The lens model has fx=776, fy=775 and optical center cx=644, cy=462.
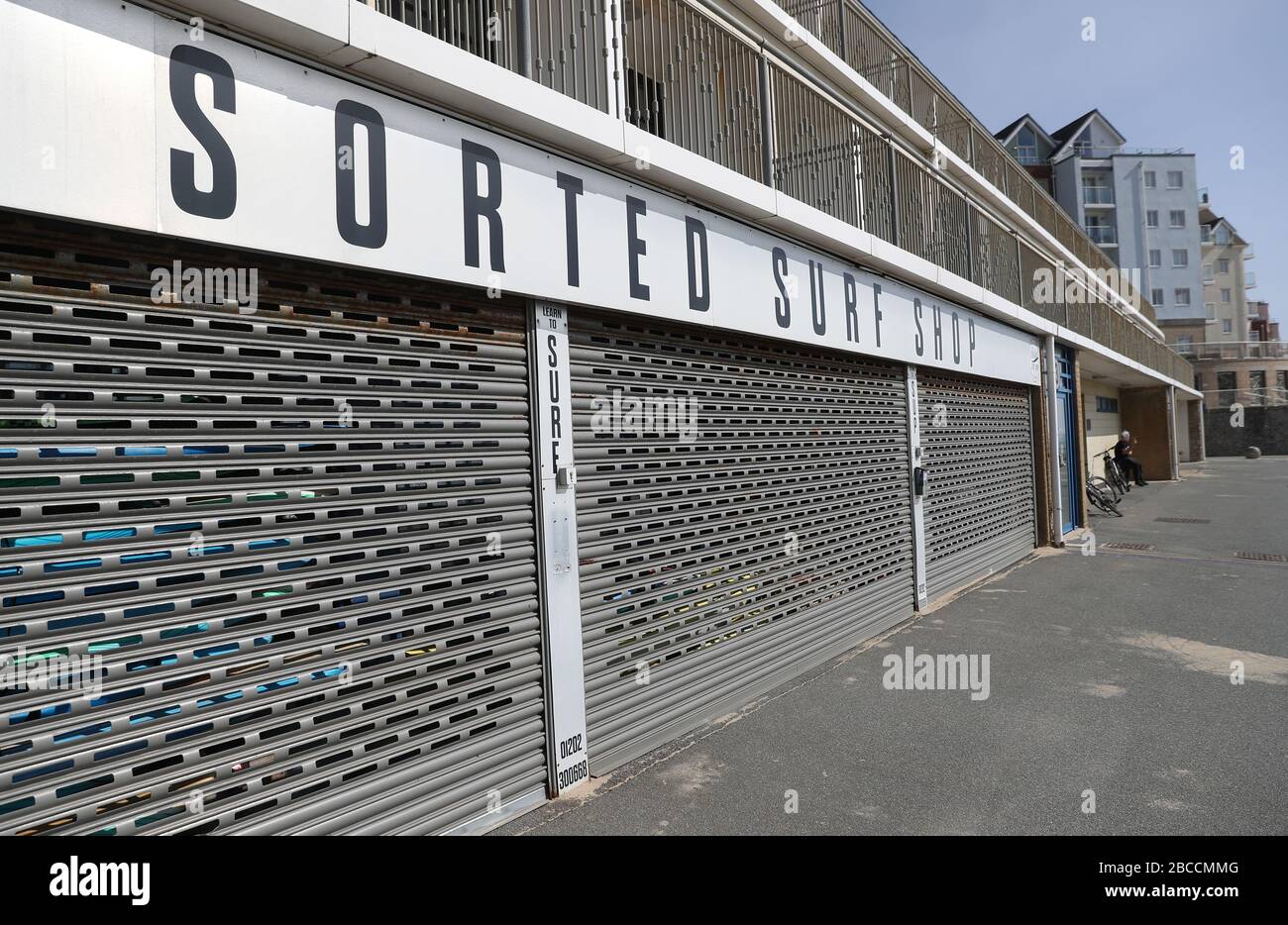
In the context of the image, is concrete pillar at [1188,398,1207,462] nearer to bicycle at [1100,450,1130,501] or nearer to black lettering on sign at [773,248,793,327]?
→ bicycle at [1100,450,1130,501]

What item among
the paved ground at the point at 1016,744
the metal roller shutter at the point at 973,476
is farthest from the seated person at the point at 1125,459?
the paved ground at the point at 1016,744

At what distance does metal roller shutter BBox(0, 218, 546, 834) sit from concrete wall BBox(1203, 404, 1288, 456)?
6270 centimetres

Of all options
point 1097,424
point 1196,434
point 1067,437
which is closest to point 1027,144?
point 1196,434

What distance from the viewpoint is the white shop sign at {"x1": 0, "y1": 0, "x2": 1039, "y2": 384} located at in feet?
8.27

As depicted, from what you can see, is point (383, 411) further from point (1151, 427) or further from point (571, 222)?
point (1151, 427)

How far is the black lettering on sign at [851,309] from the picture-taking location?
7.65m

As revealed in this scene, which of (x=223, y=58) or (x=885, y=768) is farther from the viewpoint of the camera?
(x=885, y=768)

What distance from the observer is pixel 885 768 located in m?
4.61

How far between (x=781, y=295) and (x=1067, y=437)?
1279cm

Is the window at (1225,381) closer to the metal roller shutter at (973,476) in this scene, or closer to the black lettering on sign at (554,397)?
the metal roller shutter at (973,476)

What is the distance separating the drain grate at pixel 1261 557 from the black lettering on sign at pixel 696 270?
1057cm
